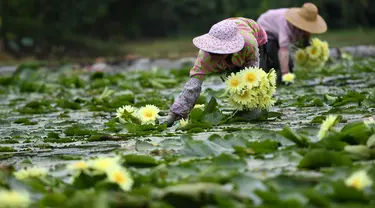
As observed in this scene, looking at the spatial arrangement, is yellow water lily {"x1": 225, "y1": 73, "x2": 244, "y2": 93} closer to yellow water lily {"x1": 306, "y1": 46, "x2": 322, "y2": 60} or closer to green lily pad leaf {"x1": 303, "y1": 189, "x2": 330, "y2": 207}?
green lily pad leaf {"x1": 303, "y1": 189, "x2": 330, "y2": 207}

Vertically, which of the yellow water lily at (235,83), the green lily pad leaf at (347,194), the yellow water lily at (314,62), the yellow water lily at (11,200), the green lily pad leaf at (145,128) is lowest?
the yellow water lily at (314,62)

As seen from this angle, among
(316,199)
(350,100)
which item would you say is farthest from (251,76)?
(316,199)

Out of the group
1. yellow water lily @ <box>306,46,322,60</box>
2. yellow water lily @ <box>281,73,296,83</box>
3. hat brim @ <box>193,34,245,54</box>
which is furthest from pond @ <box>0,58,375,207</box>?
yellow water lily @ <box>306,46,322,60</box>

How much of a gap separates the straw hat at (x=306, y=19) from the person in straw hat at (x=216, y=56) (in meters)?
2.67

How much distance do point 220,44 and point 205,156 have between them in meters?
1.59

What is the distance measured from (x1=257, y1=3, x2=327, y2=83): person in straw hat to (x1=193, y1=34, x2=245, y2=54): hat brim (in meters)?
2.75

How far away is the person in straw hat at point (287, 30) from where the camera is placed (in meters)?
8.05

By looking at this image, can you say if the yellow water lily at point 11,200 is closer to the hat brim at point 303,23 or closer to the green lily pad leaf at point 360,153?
the green lily pad leaf at point 360,153

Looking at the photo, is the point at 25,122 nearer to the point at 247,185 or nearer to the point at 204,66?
the point at 204,66

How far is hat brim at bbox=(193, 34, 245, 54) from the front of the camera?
5086 millimetres

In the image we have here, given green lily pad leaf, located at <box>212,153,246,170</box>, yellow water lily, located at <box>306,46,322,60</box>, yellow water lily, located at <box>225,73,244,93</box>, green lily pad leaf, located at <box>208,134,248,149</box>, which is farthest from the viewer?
yellow water lily, located at <box>306,46,322,60</box>

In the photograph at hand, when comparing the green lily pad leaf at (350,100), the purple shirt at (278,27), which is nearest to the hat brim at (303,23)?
the purple shirt at (278,27)

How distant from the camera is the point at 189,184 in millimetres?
2732

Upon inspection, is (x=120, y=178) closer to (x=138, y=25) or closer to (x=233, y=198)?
(x=233, y=198)
